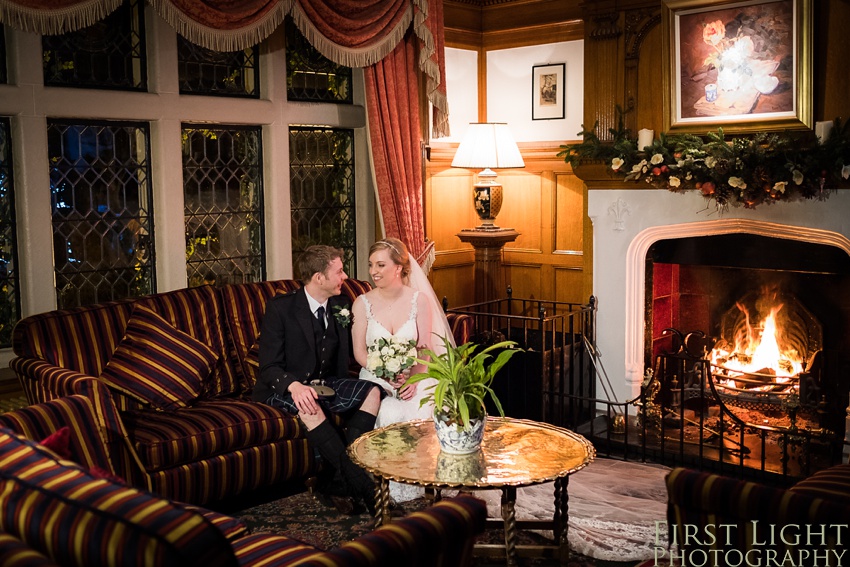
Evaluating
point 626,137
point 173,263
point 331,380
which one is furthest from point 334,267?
point 626,137

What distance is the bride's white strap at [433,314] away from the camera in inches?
200

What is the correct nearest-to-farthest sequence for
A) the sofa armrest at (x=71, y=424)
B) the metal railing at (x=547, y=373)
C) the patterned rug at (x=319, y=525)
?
the sofa armrest at (x=71, y=424) < the patterned rug at (x=319, y=525) < the metal railing at (x=547, y=373)

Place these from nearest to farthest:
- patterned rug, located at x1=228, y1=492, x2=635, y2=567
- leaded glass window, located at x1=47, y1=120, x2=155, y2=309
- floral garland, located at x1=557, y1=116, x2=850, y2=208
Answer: patterned rug, located at x1=228, y1=492, x2=635, y2=567, leaded glass window, located at x1=47, y1=120, x2=155, y2=309, floral garland, located at x1=557, y1=116, x2=850, y2=208

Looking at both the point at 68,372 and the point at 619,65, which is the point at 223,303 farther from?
the point at 619,65

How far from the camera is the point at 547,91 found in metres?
7.24

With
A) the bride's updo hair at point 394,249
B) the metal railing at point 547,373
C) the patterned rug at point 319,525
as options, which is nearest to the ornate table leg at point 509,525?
the patterned rug at point 319,525

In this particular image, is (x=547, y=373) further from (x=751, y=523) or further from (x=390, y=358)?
(x=751, y=523)

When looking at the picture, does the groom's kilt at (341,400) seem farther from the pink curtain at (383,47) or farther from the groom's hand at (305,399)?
the pink curtain at (383,47)

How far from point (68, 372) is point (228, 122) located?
2.16 m

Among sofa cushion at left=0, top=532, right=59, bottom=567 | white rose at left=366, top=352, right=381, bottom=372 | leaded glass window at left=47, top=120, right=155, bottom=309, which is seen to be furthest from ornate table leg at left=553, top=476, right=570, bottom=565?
leaded glass window at left=47, top=120, right=155, bottom=309

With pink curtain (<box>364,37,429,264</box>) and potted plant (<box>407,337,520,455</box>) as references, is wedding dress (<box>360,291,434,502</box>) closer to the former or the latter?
potted plant (<box>407,337,520,455</box>)

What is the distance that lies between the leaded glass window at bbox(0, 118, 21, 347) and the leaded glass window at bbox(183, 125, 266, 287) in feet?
3.44

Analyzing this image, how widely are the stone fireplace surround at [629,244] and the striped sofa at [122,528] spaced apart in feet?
13.9

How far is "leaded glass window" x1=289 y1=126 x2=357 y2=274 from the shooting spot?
20.4ft
